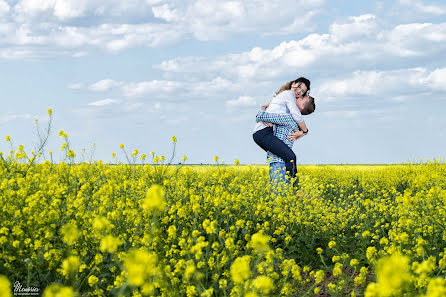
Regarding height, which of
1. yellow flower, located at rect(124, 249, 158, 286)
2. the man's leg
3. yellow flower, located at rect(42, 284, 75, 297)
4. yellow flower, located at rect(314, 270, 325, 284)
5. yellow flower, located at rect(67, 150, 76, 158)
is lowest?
yellow flower, located at rect(314, 270, 325, 284)

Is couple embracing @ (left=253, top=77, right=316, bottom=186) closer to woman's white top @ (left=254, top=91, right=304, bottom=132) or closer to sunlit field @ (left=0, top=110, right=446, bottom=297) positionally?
woman's white top @ (left=254, top=91, right=304, bottom=132)

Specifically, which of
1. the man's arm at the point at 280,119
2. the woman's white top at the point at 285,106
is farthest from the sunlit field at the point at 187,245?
the woman's white top at the point at 285,106

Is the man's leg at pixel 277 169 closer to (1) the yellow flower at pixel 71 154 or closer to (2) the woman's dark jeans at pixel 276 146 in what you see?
(2) the woman's dark jeans at pixel 276 146

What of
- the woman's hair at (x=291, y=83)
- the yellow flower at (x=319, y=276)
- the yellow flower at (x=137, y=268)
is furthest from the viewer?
the woman's hair at (x=291, y=83)

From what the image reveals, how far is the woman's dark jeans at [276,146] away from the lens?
22.9ft

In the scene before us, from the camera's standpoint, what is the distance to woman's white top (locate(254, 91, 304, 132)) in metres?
7.00

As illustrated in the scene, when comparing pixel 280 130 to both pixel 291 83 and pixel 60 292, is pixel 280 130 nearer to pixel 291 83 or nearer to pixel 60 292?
pixel 291 83

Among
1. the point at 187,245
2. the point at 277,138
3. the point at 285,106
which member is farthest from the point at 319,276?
the point at 285,106

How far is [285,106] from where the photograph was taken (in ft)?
23.5

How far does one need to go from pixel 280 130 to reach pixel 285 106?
1.33 ft

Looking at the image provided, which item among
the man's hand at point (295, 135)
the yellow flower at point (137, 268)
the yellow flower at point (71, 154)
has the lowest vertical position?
the yellow flower at point (137, 268)

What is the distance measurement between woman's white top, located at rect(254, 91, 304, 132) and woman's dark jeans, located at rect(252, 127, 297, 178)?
127 mm

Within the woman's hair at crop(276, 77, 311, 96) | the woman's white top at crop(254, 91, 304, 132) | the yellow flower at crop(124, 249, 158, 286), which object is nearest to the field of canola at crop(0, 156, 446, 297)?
the yellow flower at crop(124, 249, 158, 286)

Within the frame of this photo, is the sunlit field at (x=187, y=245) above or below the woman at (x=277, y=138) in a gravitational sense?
below
